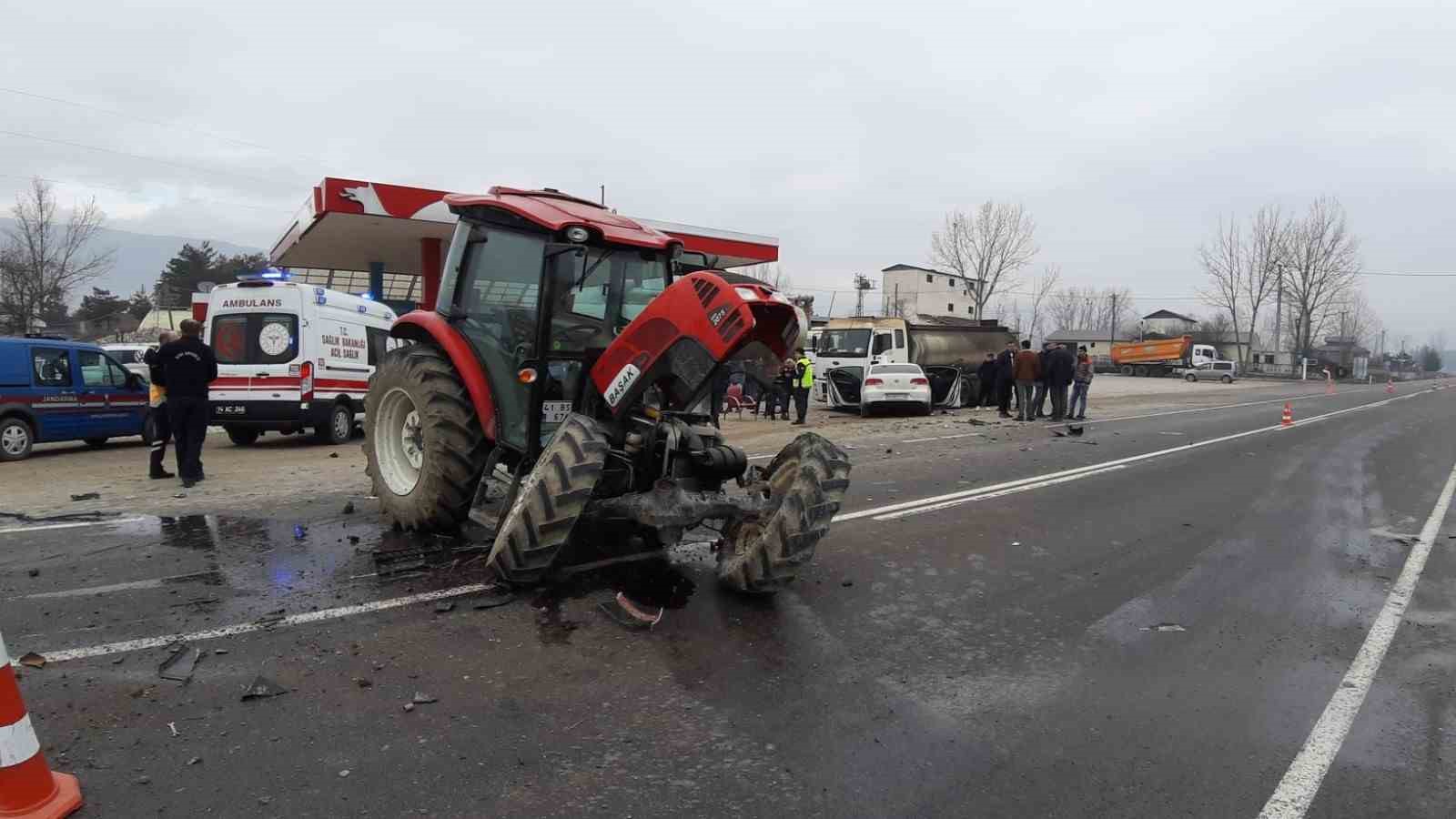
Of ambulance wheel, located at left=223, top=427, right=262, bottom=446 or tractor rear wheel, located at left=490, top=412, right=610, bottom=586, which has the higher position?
tractor rear wheel, located at left=490, top=412, right=610, bottom=586

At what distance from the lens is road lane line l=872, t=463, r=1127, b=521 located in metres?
7.47

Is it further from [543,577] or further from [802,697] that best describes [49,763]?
[802,697]

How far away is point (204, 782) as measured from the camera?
9.03ft

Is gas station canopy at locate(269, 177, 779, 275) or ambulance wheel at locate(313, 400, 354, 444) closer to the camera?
ambulance wheel at locate(313, 400, 354, 444)

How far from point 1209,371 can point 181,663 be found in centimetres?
6711

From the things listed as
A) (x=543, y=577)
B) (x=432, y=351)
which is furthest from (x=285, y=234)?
(x=543, y=577)

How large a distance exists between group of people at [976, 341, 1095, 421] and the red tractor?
14.9 meters

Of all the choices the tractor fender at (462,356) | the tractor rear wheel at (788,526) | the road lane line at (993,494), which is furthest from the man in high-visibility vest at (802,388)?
the tractor rear wheel at (788,526)

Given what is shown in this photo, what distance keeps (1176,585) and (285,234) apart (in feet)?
70.9

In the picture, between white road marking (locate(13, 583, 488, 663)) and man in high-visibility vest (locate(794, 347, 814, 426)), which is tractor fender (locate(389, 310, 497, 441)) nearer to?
white road marking (locate(13, 583, 488, 663))

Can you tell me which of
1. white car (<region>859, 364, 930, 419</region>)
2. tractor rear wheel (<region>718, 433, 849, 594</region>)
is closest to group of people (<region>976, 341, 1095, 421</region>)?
white car (<region>859, 364, 930, 419</region>)

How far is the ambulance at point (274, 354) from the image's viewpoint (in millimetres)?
12039

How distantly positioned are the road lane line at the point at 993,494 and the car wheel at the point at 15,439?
12156 millimetres

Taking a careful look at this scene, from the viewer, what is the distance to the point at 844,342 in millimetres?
22969
